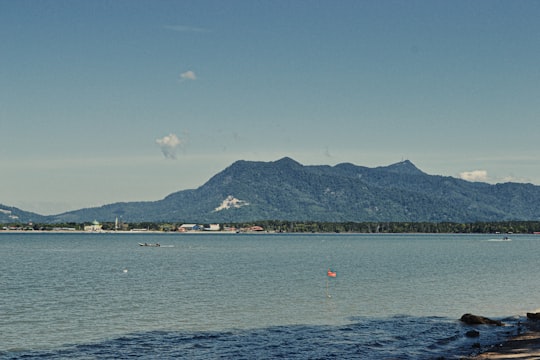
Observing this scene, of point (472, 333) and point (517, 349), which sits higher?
point (517, 349)

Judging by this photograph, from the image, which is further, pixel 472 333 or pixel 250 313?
pixel 250 313

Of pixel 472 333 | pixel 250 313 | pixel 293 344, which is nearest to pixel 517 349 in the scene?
pixel 472 333

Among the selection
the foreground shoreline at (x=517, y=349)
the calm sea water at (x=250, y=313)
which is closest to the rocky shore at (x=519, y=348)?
the foreground shoreline at (x=517, y=349)

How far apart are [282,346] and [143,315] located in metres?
21.2

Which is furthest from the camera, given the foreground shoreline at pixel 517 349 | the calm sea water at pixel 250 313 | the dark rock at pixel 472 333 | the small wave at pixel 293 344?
the dark rock at pixel 472 333

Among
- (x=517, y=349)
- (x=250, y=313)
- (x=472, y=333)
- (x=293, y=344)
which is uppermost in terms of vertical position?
(x=250, y=313)

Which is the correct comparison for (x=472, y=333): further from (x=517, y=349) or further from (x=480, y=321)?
(x=517, y=349)

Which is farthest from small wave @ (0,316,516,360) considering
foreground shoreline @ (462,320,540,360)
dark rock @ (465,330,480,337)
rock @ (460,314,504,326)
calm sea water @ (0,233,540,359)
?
foreground shoreline @ (462,320,540,360)

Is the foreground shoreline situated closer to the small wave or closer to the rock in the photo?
the small wave

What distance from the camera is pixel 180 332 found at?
59.3 m

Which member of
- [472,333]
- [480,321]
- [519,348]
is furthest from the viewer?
[480,321]

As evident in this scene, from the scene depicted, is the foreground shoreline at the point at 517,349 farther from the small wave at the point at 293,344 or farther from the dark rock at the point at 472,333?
the dark rock at the point at 472,333

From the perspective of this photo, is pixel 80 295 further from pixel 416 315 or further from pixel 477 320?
pixel 477 320

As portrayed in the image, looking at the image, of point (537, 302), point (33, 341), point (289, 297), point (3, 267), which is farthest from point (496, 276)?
point (3, 267)
